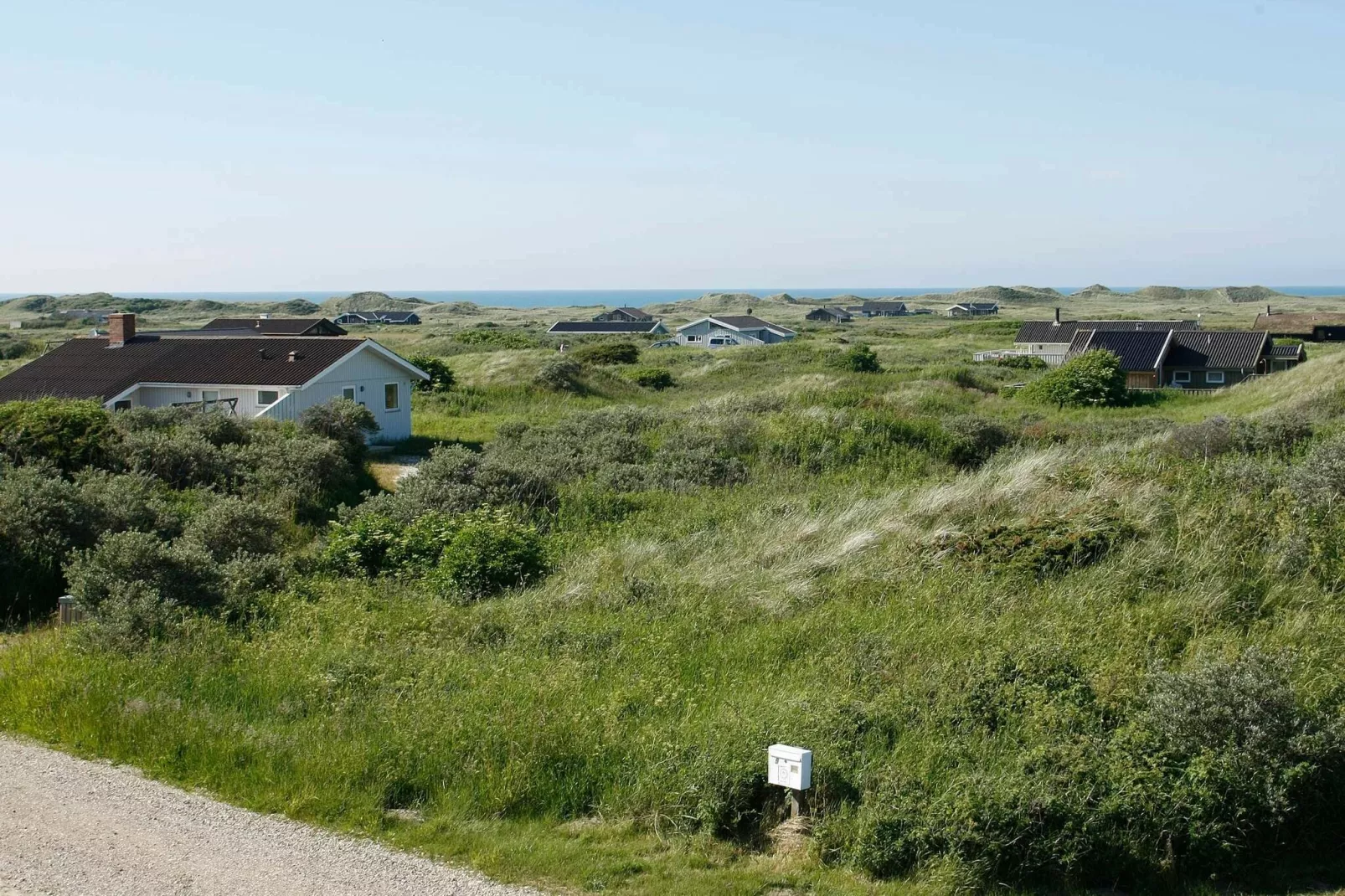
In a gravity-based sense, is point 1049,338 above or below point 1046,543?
above

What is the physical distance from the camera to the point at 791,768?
7.65 m

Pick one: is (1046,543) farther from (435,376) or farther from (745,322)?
(745,322)

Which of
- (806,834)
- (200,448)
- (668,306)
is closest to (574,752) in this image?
(806,834)

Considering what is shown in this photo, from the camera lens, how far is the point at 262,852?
23.5 ft

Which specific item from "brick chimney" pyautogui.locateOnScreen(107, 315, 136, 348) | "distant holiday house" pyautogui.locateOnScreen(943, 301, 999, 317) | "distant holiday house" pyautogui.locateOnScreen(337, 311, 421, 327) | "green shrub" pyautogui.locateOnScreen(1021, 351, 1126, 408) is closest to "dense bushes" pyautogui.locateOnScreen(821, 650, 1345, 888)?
"brick chimney" pyautogui.locateOnScreen(107, 315, 136, 348)

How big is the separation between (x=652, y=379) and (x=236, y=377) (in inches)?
930

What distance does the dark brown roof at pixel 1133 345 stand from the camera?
52781 mm

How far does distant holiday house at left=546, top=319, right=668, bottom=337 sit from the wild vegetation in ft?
263

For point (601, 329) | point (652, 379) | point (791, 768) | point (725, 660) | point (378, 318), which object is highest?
point (378, 318)

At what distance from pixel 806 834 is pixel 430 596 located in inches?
272

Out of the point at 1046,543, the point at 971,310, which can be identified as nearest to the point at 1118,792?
the point at 1046,543

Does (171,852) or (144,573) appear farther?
(144,573)

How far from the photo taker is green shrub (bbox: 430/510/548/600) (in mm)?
13898

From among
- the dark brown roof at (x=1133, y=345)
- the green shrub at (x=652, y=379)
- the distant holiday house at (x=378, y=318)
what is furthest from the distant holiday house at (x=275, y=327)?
the distant holiday house at (x=378, y=318)
